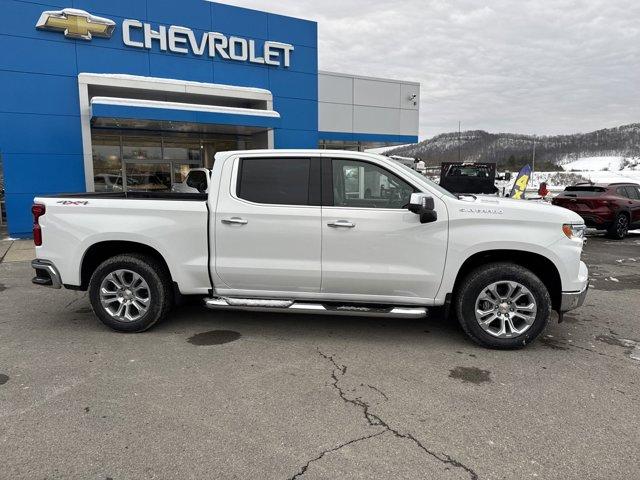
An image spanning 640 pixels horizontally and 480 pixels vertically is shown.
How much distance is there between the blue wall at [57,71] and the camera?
12.2 m

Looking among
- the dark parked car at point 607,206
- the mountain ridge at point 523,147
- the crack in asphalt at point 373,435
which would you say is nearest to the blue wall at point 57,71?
the dark parked car at point 607,206

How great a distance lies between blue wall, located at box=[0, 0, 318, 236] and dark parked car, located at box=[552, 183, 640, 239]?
35.8ft

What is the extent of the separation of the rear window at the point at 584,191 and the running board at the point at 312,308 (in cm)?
1106

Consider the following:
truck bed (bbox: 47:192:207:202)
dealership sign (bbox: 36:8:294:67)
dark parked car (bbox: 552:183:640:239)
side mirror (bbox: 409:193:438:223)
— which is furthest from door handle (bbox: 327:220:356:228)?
dealership sign (bbox: 36:8:294:67)

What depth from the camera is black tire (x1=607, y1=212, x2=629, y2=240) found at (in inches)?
514

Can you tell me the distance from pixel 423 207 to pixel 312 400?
1976 millimetres

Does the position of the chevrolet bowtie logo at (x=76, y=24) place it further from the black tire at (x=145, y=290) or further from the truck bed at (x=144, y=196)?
the black tire at (x=145, y=290)

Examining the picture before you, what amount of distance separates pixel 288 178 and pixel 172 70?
10.9m

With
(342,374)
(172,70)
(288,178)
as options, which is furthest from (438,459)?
(172,70)

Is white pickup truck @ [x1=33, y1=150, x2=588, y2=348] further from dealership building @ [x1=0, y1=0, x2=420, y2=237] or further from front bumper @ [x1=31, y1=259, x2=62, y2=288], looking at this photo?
dealership building @ [x1=0, y1=0, x2=420, y2=237]

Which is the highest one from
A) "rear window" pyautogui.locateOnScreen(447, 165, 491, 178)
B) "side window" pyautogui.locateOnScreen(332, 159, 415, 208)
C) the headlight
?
"rear window" pyautogui.locateOnScreen(447, 165, 491, 178)

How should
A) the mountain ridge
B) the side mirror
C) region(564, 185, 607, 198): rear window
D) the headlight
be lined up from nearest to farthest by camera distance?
the side mirror < the headlight < region(564, 185, 607, 198): rear window < the mountain ridge

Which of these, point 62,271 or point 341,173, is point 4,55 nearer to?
point 62,271

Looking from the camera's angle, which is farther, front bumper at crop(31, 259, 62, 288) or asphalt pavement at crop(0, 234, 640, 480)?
front bumper at crop(31, 259, 62, 288)
